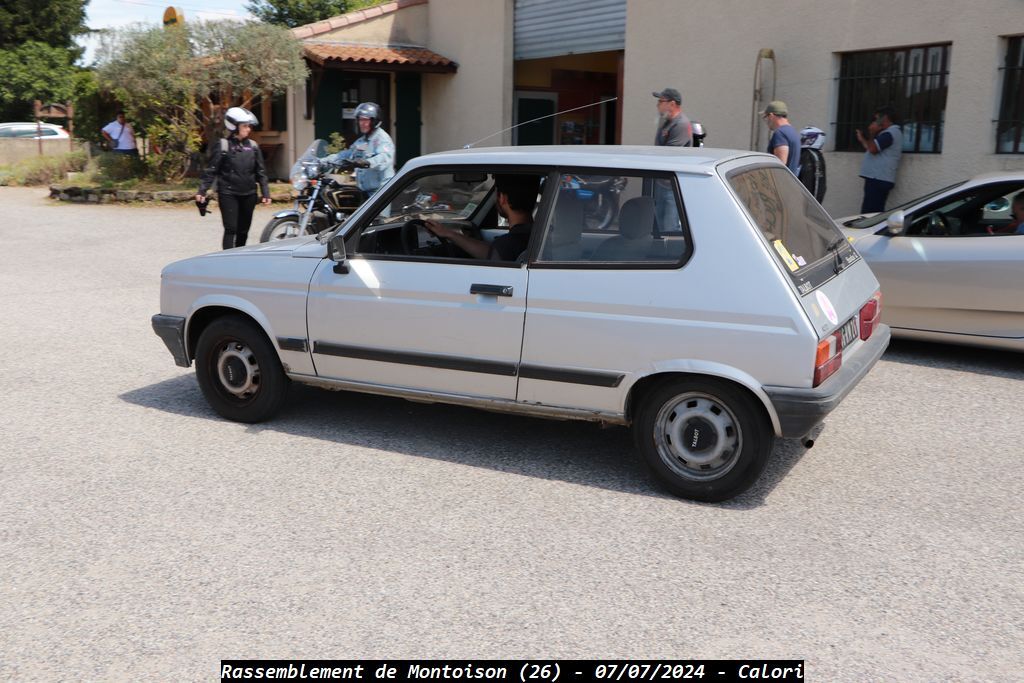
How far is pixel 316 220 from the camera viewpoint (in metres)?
9.94

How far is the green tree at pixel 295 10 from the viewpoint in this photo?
121ft

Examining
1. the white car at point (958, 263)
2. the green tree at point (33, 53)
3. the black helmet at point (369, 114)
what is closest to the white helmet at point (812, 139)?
the white car at point (958, 263)

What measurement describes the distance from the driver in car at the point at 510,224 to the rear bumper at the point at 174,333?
157 centimetres

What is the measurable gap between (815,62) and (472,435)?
8.86 metres

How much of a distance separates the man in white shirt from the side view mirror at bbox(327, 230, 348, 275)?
17597 mm

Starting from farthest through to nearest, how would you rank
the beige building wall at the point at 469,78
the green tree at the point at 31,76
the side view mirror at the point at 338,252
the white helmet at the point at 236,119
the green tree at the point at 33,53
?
the green tree at the point at 33,53
the green tree at the point at 31,76
the beige building wall at the point at 469,78
the white helmet at the point at 236,119
the side view mirror at the point at 338,252

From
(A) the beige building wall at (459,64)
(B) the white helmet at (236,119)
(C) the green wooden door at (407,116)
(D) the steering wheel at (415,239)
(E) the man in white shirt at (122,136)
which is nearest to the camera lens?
(D) the steering wheel at (415,239)

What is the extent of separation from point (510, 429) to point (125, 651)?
2.79 meters

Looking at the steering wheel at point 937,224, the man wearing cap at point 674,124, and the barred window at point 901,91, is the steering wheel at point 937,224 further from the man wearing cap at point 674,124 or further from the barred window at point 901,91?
the barred window at point 901,91

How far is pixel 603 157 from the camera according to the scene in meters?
4.82

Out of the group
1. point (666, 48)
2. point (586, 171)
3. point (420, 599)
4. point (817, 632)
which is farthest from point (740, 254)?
point (666, 48)

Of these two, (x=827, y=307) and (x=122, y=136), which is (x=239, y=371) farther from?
(x=122, y=136)

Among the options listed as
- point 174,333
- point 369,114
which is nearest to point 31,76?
point 369,114

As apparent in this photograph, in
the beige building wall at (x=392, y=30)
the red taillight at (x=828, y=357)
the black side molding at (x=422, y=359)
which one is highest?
the beige building wall at (x=392, y=30)
